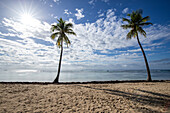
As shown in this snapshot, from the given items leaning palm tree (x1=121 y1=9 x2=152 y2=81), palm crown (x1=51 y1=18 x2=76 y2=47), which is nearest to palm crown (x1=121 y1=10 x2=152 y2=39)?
leaning palm tree (x1=121 y1=9 x2=152 y2=81)

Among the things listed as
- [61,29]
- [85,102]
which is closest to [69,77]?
[61,29]

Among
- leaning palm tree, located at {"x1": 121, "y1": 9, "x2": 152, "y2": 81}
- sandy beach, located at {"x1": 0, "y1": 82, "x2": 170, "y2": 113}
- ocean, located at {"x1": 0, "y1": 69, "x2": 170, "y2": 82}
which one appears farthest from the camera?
ocean, located at {"x1": 0, "y1": 69, "x2": 170, "y2": 82}

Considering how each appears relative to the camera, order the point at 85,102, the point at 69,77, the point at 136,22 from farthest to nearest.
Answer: the point at 69,77 < the point at 136,22 < the point at 85,102

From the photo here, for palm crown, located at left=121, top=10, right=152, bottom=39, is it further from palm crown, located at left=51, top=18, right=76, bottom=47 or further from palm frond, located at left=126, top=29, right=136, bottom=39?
palm crown, located at left=51, top=18, right=76, bottom=47

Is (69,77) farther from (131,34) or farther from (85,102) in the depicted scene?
(85,102)

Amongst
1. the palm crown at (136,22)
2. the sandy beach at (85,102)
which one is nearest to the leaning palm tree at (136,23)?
the palm crown at (136,22)

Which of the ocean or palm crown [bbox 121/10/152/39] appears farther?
the ocean

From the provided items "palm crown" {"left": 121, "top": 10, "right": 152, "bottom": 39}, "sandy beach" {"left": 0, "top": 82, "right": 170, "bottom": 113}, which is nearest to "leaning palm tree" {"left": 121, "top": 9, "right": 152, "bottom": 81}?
"palm crown" {"left": 121, "top": 10, "right": 152, "bottom": 39}

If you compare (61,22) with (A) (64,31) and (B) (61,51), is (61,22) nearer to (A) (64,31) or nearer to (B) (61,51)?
(A) (64,31)

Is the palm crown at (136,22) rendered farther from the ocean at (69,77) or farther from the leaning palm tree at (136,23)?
the ocean at (69,77)

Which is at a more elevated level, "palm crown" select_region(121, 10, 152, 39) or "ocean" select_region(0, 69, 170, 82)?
"palm crown" select_region(121, 10, 152, 39)

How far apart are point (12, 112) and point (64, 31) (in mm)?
12977

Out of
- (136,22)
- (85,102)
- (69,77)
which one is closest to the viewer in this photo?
(85,102)

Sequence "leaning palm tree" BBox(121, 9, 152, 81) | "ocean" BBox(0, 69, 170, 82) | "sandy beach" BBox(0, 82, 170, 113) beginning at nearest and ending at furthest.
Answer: "sandy beach" BBox(0, 82, 170, 113) → "leaning palm tree" BBox(121, 9, 152, 81) → "ocean" BBox(0, 69, 170, 82)
